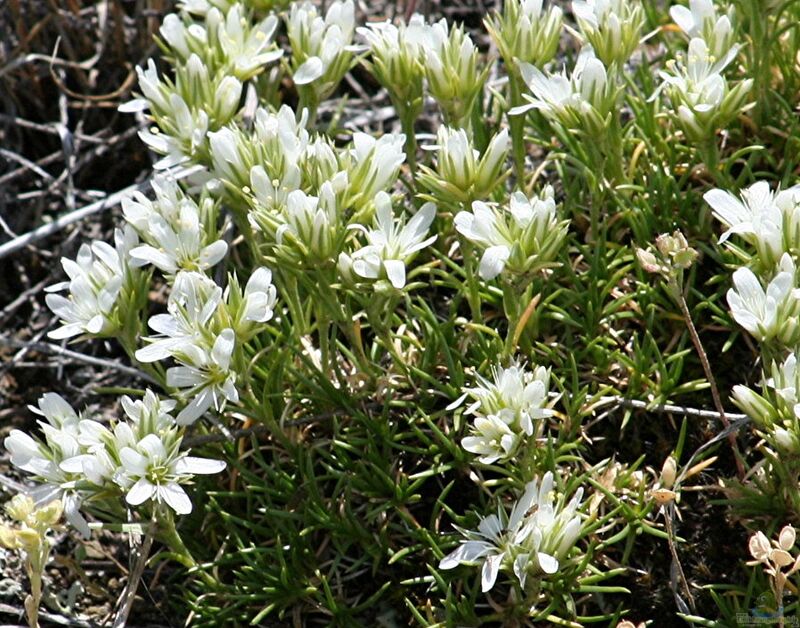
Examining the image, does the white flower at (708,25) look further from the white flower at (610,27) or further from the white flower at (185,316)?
the white flower at (185,316)

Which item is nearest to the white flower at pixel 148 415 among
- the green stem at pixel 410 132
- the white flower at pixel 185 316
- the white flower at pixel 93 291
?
the white flower at pixel 185 316

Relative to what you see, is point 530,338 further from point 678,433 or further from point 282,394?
point 282,394

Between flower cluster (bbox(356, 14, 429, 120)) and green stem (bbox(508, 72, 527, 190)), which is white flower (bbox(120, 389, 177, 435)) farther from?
green stem (bbox(508, 72, 527, 190))

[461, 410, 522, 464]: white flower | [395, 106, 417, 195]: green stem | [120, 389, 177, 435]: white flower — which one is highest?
[395, 106, 417, 195]: green stem

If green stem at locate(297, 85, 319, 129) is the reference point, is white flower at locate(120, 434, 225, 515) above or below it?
below

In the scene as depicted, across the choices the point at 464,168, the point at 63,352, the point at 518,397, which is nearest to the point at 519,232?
the point at 464,168

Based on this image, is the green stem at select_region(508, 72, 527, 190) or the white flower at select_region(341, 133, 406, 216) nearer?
the white flower at select_region(341, 133, 406, 216)

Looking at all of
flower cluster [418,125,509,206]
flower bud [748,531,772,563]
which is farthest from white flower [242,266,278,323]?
flower bud [748,531,772,563]
